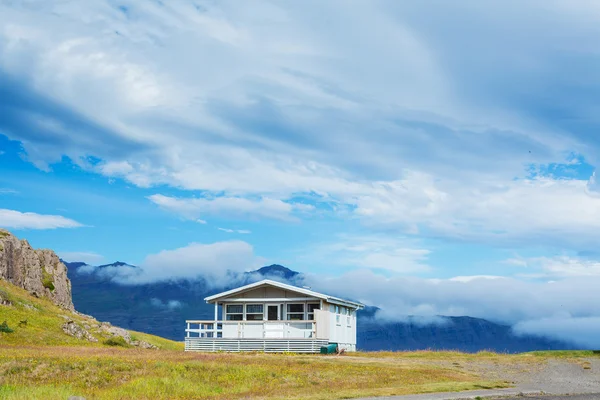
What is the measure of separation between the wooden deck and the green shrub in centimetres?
4661

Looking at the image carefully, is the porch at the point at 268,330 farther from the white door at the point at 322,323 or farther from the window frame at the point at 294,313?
the window frame at the point at 294,313

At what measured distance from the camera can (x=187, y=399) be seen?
22.4m

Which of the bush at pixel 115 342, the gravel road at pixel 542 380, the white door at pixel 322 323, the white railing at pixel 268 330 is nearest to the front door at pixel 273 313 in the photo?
the white railing at pixel 268 330

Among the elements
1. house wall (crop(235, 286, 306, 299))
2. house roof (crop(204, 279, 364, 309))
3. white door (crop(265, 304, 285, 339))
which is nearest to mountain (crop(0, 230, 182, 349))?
house roof (crop(204, 279, 364, 309))

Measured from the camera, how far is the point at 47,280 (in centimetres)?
8906

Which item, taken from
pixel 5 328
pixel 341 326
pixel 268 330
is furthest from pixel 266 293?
pixel 5 328

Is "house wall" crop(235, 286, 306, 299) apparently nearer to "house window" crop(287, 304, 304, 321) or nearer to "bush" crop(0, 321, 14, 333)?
"house window" crop(287, 304, 304, 321)

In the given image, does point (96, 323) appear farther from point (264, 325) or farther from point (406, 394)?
point (406, 394)

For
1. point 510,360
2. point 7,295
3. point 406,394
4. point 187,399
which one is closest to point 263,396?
point 187,399

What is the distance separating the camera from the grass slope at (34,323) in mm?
51312

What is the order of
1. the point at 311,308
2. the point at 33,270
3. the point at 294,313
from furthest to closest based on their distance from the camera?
the point at 33,270, the point at 294,313, the point at 311,308

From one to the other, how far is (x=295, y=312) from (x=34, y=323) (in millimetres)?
23476

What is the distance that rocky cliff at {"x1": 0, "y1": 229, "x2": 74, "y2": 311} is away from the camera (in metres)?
79.9

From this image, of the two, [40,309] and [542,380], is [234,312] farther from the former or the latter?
[542,380]
